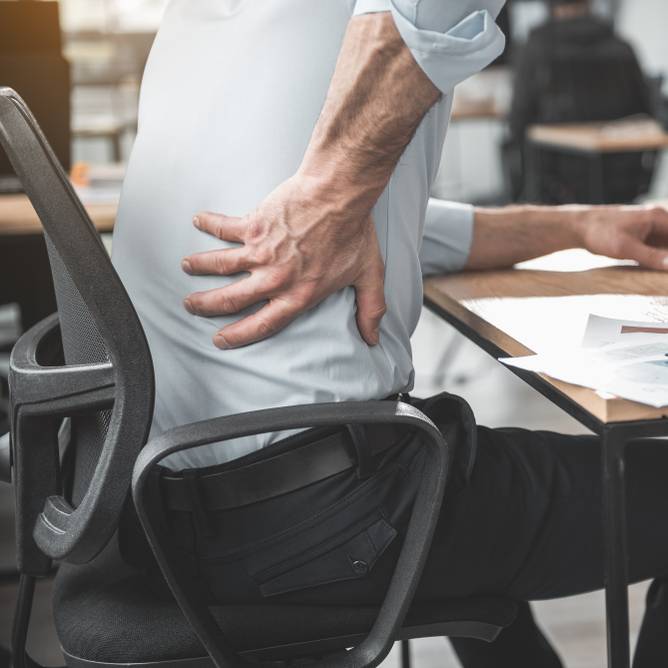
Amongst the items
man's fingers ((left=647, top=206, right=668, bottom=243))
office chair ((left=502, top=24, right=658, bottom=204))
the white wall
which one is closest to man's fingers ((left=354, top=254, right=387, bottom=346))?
man's fingers ((left=647, top=206, right=668, bottom=243))

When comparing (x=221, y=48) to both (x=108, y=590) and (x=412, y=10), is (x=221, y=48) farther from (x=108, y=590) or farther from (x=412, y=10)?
(x=108, y=590)

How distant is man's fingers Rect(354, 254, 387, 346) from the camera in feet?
3.15

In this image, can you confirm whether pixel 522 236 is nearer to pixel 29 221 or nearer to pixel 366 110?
pixel 366 110

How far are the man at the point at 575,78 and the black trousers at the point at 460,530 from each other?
215 inches

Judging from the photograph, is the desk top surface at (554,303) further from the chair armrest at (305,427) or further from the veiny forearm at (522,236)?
the chair armrest at (305,427)

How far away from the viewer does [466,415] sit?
96 cm

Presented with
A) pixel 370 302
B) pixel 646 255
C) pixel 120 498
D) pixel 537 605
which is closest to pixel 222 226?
pixel 370 302

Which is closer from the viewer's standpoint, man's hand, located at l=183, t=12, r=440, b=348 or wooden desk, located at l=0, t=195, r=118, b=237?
man's hand, located at l=183, t=12, r=440, b=348

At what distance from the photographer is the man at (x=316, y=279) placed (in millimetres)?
918

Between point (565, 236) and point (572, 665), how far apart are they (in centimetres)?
89

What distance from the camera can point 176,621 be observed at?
36.6 inches

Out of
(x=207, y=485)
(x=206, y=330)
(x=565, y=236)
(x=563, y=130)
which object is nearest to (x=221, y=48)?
(x=206, y=330)

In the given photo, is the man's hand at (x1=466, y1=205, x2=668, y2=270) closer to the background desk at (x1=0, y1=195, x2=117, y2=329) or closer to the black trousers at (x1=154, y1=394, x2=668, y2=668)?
the black trousers at (x1=154, y1=394, x2=668, y2=668)

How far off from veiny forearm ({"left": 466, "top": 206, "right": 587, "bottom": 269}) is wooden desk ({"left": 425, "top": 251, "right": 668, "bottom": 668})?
26 millimetres
